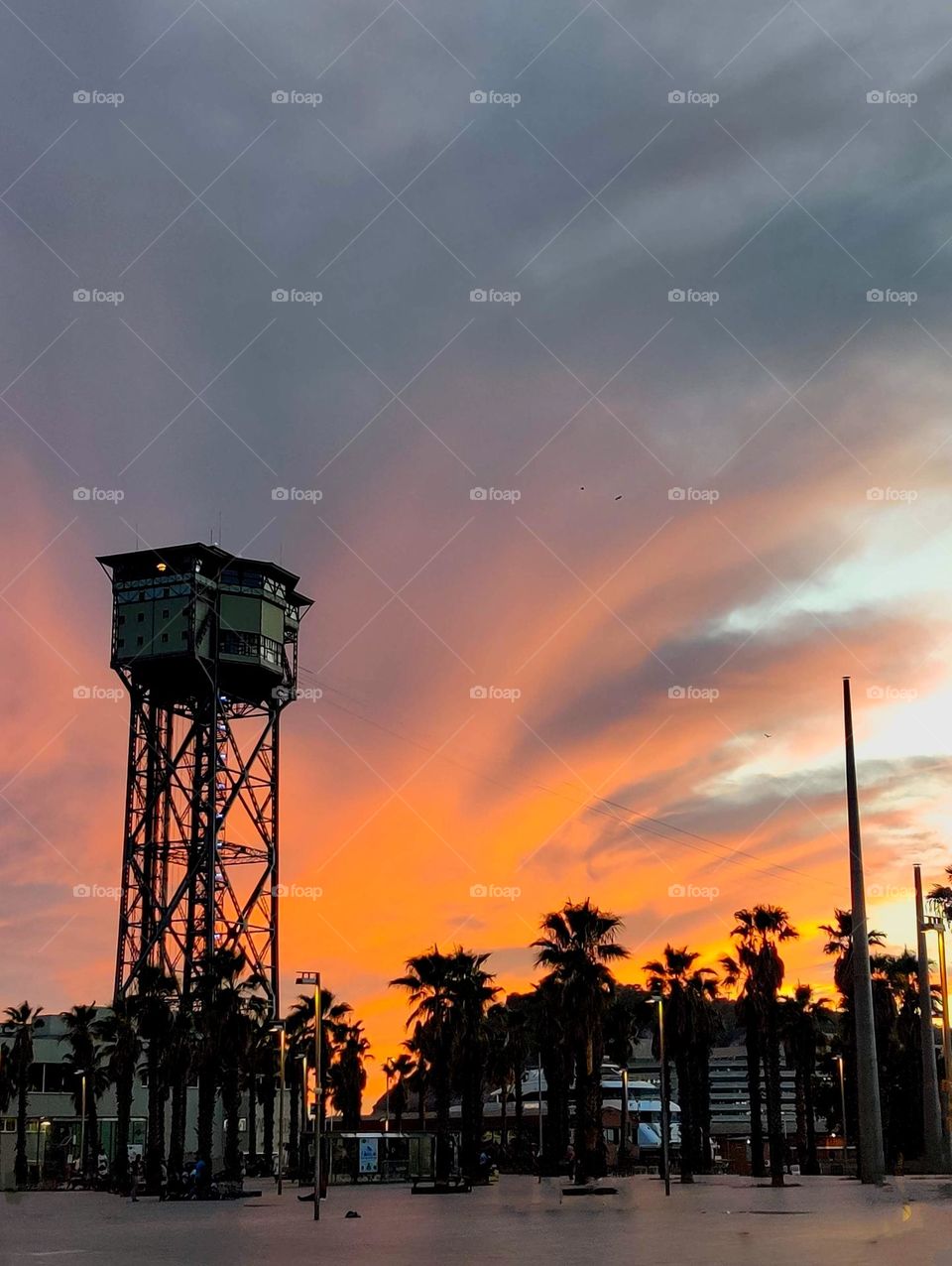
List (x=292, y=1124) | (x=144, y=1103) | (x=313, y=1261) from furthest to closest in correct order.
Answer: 1. (x=144, y=1103)
2. (x=292, y=1124)
3. (x=313, y=1261)

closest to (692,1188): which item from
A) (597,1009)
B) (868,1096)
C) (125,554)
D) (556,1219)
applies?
(597,1009)

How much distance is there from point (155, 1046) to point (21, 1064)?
2320 cm

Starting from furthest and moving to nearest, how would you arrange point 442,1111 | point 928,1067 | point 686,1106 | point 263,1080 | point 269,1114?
1. point 263,1080
2. point 269,1114
3. point 686,1106
4. point 442,1111
5. point 928,1067

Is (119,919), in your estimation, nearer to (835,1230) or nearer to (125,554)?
(125,554)

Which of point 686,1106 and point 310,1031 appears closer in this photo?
point 686,1106

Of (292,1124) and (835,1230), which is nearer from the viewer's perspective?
(835,1230)

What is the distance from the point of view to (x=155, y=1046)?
6431 cm

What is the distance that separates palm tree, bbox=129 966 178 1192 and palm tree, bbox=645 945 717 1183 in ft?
76.5

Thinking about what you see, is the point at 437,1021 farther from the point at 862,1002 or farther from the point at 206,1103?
the point at 862,1002

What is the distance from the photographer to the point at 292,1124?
9975 centimetres

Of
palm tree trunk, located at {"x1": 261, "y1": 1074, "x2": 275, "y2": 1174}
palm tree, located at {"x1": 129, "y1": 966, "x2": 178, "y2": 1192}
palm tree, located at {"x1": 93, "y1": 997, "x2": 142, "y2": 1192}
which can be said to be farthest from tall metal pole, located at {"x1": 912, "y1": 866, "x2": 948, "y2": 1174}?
palm tree trunk, located at {"x1": 261, "y1": 1074, "x2": 275, "y2": 1174}

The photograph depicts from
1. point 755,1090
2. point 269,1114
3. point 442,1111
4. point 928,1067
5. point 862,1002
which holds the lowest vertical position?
point 269,1114

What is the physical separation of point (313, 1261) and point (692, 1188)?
35.6 m

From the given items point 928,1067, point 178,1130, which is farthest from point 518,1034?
Result: point 928,1067
